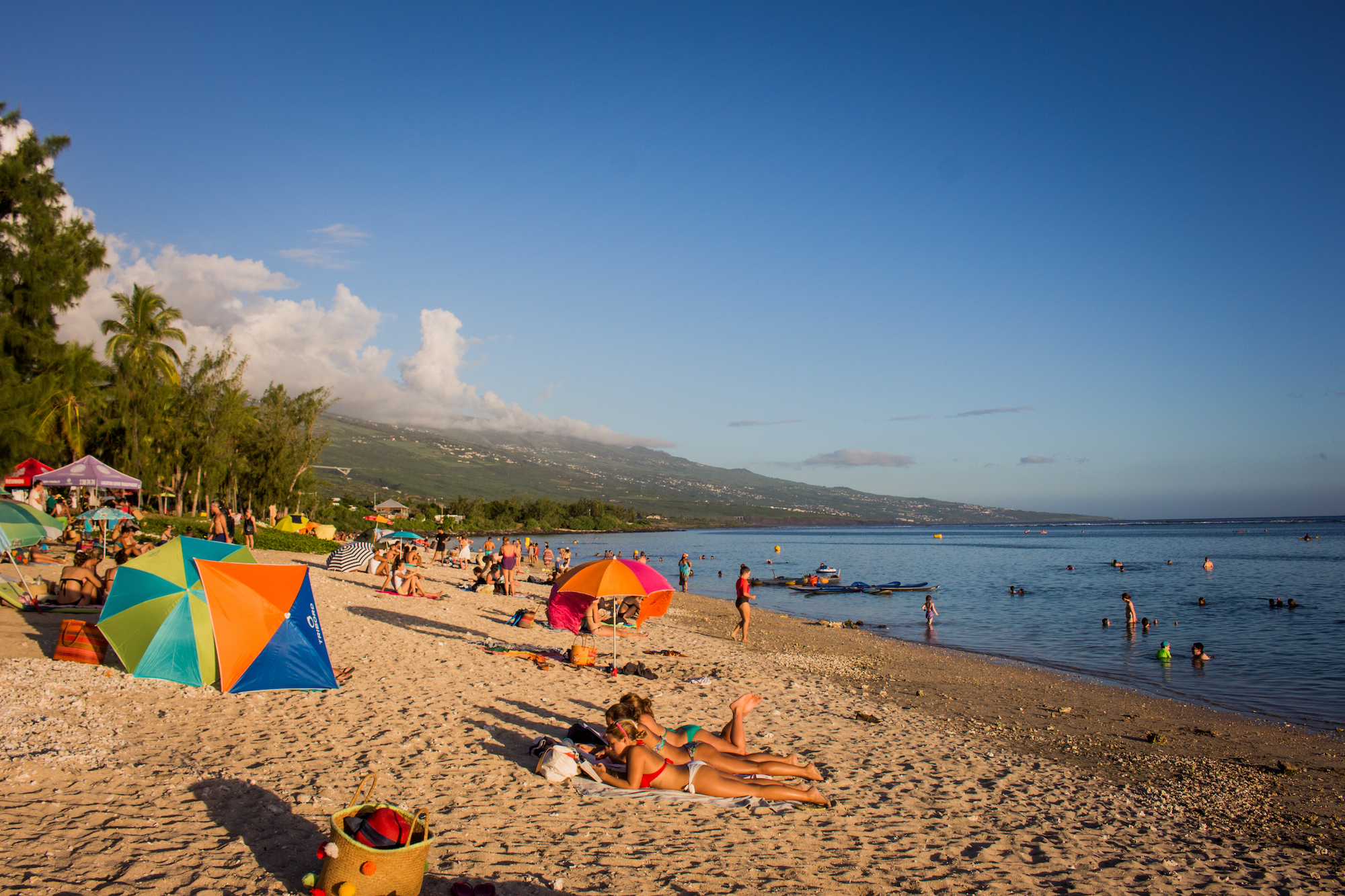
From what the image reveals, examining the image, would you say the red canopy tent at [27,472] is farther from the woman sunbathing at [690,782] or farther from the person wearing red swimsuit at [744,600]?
the woman sunbathing at [690,782]

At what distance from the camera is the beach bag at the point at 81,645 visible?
366 inches

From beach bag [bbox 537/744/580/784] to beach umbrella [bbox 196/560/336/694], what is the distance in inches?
158

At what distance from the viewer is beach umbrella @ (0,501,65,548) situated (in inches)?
528

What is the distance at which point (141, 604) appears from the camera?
29.9 feet

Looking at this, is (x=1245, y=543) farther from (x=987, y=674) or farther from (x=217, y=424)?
(x=217, y=424)

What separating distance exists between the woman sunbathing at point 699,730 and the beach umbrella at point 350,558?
18.5 metres

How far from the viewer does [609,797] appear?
21.6 feet

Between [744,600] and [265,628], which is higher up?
[265,628]

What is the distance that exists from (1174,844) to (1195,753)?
13.9ft

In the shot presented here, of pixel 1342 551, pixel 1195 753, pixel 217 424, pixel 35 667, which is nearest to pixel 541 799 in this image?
pixel 35 667

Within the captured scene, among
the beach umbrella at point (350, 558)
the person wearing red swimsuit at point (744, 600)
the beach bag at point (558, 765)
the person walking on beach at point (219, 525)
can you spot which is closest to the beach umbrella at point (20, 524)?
the person walking on beach at point (219, 525)

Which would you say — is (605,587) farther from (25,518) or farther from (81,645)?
(25,518)

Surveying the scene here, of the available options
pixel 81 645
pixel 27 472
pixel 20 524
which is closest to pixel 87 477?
pixel 20 524

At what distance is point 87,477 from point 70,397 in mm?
15895
